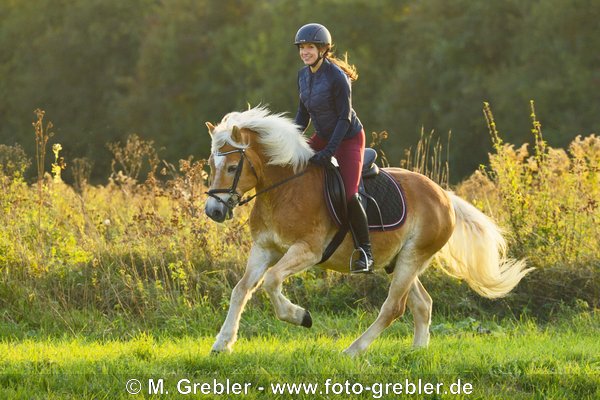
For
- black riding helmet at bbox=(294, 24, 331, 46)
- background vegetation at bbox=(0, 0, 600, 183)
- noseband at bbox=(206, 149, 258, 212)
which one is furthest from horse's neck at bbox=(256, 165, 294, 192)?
background vegetation at bbox=(0, 0, 600, 183)

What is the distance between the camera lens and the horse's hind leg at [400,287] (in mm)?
9141

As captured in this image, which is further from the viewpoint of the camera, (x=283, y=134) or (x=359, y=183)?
(x=359, y=183)

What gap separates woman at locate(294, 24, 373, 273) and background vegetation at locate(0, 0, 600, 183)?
32.0 metres

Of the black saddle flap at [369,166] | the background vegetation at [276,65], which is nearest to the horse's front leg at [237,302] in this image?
the black saddle flap at [369,166]

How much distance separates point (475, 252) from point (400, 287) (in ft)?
3.89

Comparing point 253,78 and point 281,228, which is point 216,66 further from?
point 281,228

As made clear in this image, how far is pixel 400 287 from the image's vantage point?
30.8 feet

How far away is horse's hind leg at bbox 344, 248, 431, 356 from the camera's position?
9.14 meters

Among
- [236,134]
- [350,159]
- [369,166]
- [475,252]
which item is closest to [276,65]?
[475,252]

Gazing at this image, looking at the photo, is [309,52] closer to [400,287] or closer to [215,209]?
[215,209]

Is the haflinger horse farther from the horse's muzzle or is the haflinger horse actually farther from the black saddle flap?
the black saddle flap

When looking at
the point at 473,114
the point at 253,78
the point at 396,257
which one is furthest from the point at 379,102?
the point at 396,257

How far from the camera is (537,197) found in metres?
12.7

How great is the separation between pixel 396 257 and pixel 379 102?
4054 cm
